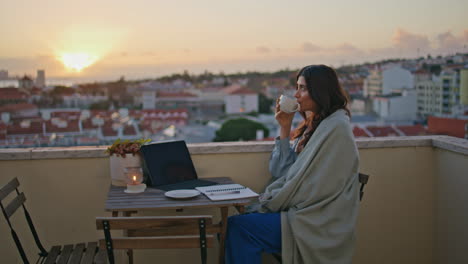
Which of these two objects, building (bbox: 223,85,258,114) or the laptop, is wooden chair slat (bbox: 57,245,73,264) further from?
building (bbox: 223,85,258,114)

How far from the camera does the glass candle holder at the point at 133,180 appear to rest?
2240mm

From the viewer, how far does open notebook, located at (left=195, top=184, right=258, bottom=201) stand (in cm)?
211

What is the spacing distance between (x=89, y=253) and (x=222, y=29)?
62.4 ft

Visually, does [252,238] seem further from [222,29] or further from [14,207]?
[222,29]

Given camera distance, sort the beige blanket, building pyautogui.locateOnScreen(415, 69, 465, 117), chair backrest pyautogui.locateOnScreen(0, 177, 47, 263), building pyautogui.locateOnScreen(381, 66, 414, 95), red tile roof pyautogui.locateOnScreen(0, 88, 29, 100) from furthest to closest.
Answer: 1. building pyautogui.locateOnScreen(381, 66, 414, 95)
2. building pyautogui.locateOnScreen(415, 69, 465, 117)
3. red tile roof pyautogui.locateOnScreen(0, 88, 29, 100)
4. chair backrest pyautogui.locateOnScreen(0, 177, 47, 263)
5. the beige blanket

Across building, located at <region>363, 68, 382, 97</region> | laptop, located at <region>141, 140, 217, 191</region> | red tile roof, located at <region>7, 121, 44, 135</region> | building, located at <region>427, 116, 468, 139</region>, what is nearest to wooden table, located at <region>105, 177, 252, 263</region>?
laptop, located at <region>141, 140, 217, 191</region>

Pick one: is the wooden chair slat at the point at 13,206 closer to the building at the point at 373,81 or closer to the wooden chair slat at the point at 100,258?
the wooden chair slat at the point at 100,258

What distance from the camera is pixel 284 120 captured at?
7.92ft

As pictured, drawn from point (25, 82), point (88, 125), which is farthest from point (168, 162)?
point (88, 125)

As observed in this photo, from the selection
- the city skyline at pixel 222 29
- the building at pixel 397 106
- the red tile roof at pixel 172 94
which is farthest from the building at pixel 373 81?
the red tile roof at pixel 172 94

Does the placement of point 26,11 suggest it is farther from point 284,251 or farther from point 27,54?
point 284,251

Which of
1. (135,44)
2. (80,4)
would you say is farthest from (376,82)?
(80,4)

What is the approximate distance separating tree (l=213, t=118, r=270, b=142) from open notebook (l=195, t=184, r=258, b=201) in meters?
30.1

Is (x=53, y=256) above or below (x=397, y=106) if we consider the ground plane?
above
